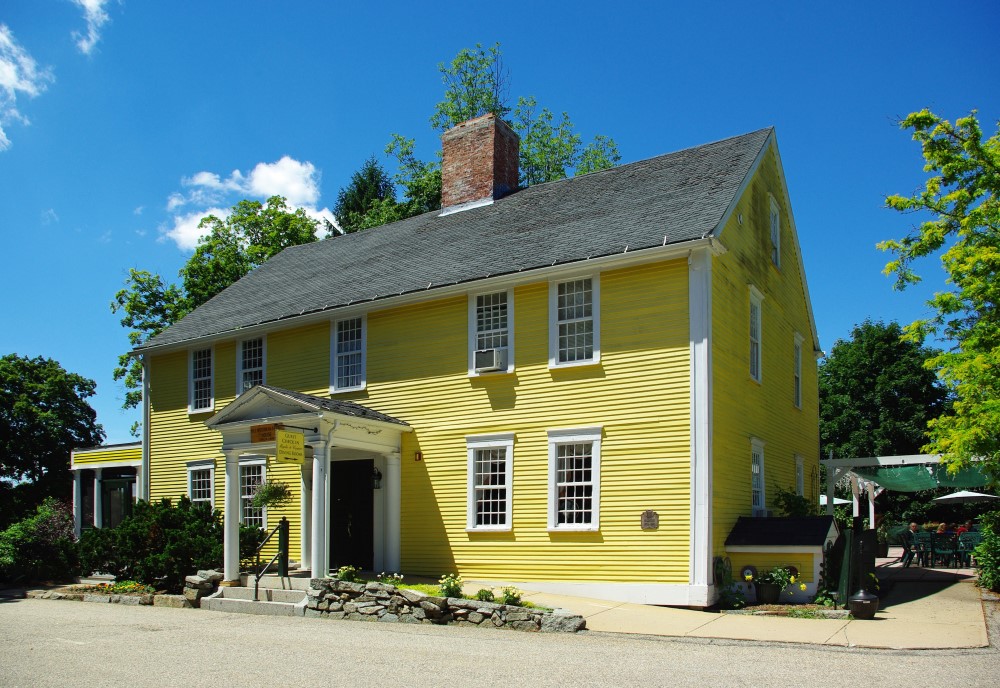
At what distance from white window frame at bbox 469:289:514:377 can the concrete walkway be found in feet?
12.7

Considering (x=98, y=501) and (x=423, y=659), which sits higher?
(x=423, y=659)

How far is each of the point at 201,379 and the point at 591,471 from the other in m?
10.9

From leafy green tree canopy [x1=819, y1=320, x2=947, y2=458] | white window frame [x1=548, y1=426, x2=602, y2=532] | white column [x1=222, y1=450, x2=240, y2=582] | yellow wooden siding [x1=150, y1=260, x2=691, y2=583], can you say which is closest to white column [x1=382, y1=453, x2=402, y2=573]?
yellow wooden siding [x1=150, y1=260, x2=691, y2=583]

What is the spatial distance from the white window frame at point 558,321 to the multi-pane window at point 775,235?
6.00 meters

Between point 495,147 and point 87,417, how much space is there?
32.4m

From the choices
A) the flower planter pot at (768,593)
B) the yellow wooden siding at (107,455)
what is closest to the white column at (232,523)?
the yellow wooden siding at (107,455)

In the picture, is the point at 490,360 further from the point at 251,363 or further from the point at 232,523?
the point at 251,363

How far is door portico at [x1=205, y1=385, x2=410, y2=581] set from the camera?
1508 centimetres

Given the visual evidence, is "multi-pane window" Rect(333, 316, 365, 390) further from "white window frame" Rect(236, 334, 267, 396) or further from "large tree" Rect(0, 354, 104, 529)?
"large tree" Rect(0, 354, 104, 529)

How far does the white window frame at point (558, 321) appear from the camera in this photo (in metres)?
15.7

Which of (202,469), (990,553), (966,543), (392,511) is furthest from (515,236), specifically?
(966,543)

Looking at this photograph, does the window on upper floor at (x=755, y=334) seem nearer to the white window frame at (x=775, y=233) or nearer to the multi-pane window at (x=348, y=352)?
the white window frame at (x=775, y=233)

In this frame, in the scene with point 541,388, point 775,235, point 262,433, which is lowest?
point 262,433

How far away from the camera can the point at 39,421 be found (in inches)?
1667
